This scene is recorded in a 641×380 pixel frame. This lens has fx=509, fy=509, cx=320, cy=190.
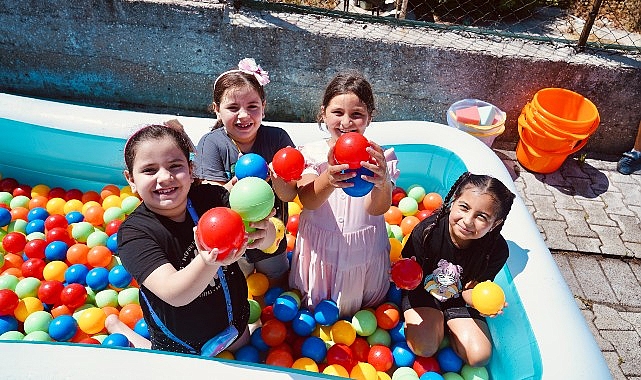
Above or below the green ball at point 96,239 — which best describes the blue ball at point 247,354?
below

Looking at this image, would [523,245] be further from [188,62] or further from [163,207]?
[188,62]

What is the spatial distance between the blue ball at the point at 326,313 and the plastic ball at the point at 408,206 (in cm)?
109

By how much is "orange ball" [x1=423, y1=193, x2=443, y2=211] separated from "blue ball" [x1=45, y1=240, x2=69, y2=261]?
2.29 metres

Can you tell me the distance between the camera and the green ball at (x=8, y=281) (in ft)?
9.01

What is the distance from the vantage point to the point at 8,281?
2.77 meters

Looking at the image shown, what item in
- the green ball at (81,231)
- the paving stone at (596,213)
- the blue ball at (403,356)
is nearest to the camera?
the blue ball at (403,356)

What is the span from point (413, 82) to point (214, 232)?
120 inches

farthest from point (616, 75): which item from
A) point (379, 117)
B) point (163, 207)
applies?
point (163, 207)

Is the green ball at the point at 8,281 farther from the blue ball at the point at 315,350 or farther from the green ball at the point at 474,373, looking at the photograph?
the green ball at the point at 474,373

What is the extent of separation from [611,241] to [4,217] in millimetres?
3946

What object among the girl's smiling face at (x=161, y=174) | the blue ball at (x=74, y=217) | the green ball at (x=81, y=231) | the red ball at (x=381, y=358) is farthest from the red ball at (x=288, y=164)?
the blue ball at (x=74, y=217)

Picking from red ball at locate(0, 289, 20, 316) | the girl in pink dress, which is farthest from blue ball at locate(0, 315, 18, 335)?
the girl in pink dress

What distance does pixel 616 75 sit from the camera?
398cm

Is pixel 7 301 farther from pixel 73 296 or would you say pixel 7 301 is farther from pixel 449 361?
pixel 449 361
